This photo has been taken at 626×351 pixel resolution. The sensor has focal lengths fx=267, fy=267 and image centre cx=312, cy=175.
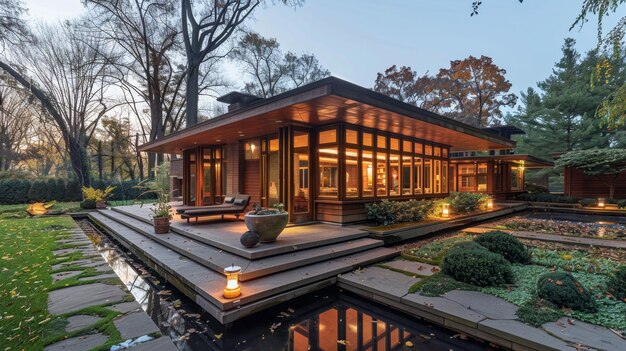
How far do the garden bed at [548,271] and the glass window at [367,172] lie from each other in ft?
7.36

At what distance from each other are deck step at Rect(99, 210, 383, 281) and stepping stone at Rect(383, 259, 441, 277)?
78 cm

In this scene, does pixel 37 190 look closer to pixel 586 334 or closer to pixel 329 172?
pixel 329 172

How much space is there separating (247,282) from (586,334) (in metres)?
3.87

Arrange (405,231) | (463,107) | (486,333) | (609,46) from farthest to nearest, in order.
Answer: (463,107) → (405,231) → (609,46) → (486,333)

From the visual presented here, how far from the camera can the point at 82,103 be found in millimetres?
17047

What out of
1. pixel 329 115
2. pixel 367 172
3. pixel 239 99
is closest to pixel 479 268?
pixel 329 115

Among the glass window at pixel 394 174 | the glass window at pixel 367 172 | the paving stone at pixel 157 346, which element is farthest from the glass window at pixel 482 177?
the paving stone at pixel 157 346

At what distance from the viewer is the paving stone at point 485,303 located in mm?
3078

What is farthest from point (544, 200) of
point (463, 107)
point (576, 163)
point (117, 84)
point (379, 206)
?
point (117, 84)

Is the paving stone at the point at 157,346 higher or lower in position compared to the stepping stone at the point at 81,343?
lower

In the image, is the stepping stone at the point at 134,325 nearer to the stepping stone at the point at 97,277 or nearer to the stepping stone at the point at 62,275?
the stepping stone at the point at 97,277

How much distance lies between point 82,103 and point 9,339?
1966 centimetres

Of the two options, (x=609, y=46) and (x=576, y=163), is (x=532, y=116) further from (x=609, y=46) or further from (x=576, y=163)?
(x=609, y=46)

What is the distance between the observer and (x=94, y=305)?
3.35 metres
